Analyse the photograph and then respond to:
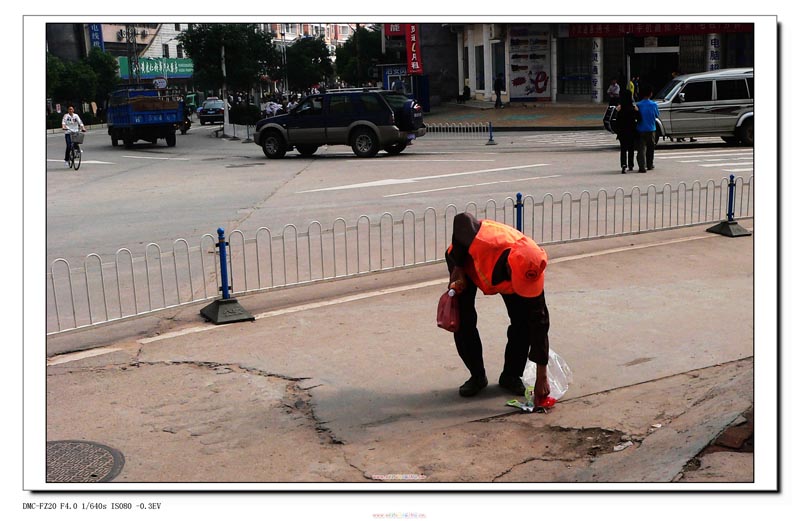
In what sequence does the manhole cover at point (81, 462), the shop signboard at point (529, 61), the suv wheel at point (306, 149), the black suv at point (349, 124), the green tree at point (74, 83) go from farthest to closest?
the green tree at point (74, 83)
the shop signboard at point (529, 61)
the suv wheel at point (306, 149)
the black suv at point (349, 124)
the manhole cover at point (81, 462)

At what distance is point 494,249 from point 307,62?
65.7 m

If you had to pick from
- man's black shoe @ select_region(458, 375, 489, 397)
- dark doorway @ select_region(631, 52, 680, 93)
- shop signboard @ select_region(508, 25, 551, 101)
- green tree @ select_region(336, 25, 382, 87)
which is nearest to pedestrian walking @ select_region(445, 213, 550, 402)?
man's black shoe @ select_region(458, 375, 489, 397)

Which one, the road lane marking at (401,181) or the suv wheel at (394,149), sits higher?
the suv wheel at (394,149)

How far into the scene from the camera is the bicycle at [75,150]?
886 inches

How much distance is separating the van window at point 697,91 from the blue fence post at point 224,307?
1690 centimetres

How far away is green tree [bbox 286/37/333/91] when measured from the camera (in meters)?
67.0

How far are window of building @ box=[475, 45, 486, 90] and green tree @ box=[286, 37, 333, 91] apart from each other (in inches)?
917

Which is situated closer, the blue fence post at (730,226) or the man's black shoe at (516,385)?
the man's black shoe at (516,385)

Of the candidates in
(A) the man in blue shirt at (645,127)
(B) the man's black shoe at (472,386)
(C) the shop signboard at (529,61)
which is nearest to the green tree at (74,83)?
(C) the shop signboard at (529,61)

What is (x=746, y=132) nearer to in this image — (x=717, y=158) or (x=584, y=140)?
(x=717, y=158)

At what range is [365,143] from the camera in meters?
23.7

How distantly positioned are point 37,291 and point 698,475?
3.80m

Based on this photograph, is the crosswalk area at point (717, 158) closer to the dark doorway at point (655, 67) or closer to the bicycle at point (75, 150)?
the bicycle at point (75, 150)
